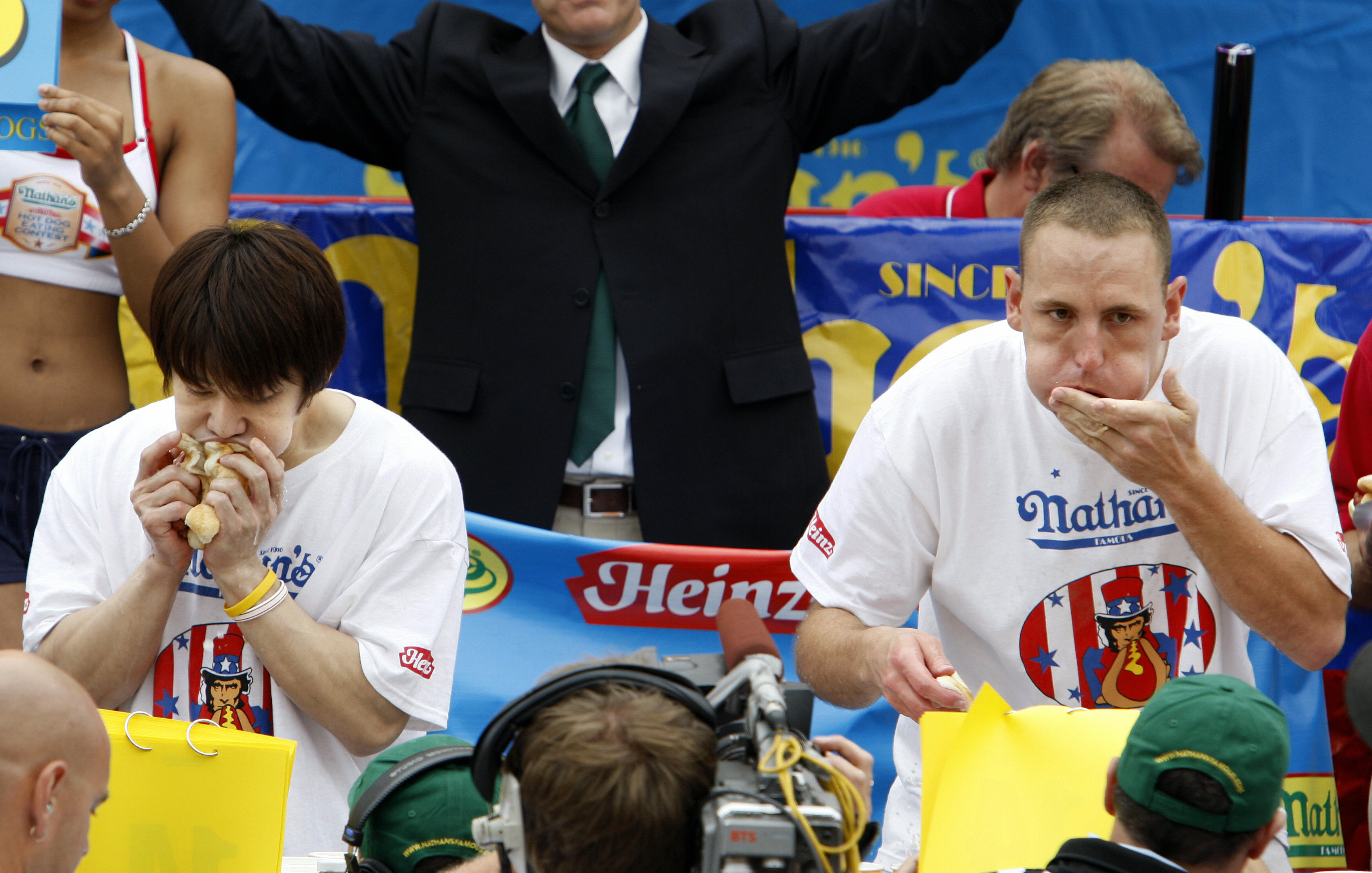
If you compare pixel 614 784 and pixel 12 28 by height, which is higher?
pixel 12 28

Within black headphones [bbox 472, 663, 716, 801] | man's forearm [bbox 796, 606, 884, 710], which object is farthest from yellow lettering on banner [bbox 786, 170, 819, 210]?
black headphones [bbox 472, 663, 716, 801]

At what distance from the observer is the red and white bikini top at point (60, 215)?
299 centimetres

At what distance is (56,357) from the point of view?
307 centimetres

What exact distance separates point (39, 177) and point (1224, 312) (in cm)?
284

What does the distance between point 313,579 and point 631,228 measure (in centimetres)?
128

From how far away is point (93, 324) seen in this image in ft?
10.2

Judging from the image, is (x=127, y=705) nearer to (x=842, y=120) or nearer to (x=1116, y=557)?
(x=1116, y=557)

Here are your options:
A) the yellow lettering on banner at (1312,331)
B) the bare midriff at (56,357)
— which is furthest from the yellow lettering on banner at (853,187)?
the bare midriff at (56,357)

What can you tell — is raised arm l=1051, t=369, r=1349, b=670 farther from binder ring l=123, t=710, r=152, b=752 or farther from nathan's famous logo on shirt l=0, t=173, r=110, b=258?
nathan's famous logo on shirt l=0, t=173, r=110, b=258

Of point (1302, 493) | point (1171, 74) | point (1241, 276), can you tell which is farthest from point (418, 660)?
point (1171, 74)

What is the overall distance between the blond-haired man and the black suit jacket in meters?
0.57

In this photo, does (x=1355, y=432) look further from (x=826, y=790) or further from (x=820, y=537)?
(x=826, y=790)

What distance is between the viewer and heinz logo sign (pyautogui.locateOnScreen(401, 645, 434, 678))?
230 cm

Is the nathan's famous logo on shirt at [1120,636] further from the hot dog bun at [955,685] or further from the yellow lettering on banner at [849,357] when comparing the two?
the yellow lettering on banner at [849,357]
